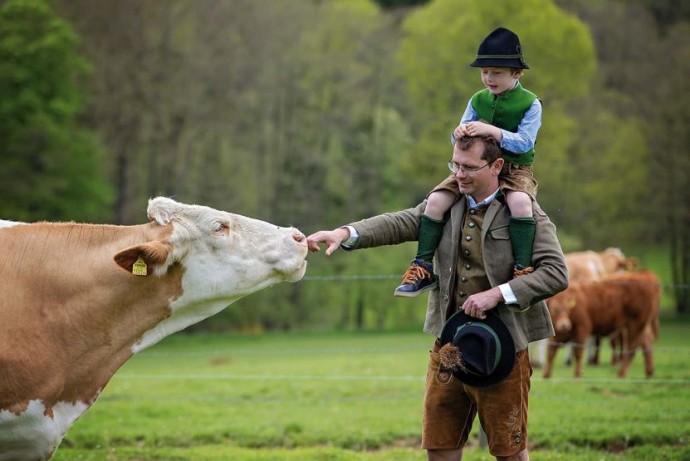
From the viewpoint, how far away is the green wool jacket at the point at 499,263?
15.7ft

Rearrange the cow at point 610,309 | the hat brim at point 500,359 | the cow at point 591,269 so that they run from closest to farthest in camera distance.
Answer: the hat brim at point 500,359 < the cow at point 610,309 < the cow at point 591,269

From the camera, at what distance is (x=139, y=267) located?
5.20 m

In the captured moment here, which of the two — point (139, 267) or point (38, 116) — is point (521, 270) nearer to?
point (139, 267)

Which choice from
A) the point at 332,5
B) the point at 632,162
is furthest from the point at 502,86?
the point at 332,5

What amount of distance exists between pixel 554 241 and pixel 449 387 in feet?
3.21

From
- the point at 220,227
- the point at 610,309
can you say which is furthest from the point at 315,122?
the point at 220,227

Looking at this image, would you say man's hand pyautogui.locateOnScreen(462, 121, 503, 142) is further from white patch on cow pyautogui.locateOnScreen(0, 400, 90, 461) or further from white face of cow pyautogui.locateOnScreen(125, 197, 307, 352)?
white patch on cow pyautogui.locateOnScreen(0, 400, 90, 461)

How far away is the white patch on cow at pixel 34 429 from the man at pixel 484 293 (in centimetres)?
173

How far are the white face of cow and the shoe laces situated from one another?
683 millimetres

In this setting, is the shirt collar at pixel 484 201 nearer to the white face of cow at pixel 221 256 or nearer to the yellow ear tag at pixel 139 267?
the white face of cow at pixel 221 256

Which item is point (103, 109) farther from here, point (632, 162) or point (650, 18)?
point (650, 18)

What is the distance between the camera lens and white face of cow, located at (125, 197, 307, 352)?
18.0 feet

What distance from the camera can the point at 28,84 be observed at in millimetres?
33375

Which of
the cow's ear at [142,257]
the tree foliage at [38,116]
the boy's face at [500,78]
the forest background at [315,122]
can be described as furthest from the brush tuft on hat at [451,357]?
the tree foliage at [38,116]
